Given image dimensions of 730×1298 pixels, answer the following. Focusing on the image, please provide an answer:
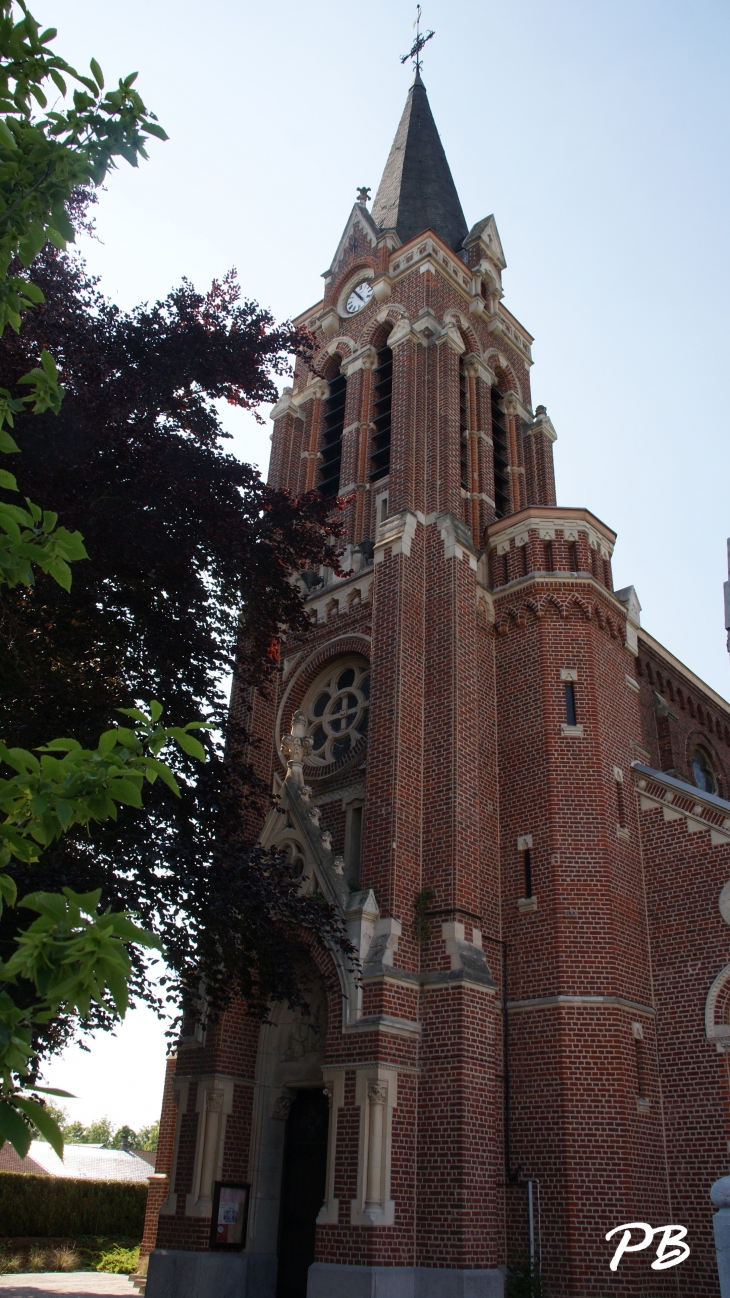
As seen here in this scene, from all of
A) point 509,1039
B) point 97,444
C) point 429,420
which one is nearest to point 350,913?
point 509,1039

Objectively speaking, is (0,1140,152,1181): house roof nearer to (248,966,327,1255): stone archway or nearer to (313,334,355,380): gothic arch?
(248,966,327,1255): stone archway

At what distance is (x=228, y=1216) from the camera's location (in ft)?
47.4

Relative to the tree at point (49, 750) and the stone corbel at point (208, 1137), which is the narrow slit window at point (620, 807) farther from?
the tree at point (49, 750)

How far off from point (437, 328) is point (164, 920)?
50.9 feet

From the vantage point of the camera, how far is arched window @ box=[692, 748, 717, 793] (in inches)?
888

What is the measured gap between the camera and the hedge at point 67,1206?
90.1ft

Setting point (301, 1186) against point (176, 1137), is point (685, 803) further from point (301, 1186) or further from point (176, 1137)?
point (176, 1137)

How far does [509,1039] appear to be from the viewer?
48.5ft

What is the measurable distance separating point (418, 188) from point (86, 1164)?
43418 mm

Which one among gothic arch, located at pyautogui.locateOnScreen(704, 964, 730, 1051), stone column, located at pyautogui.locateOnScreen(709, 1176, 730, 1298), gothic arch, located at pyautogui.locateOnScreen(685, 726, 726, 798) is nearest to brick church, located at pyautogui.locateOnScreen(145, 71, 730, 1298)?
gothic arch, located at pyautogui.locateOnScreen(704, 964, 730, 1051)

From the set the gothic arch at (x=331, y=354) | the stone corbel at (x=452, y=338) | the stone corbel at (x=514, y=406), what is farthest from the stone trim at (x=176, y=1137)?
the stone corbel at (x=514, y=406)

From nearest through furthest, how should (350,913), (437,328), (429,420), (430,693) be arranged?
(350,913), (430,693), (429,420), (437,328)

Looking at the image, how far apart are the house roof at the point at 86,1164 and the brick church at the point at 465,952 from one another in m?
27.3

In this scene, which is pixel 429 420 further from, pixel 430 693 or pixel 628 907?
pixel 628 907
